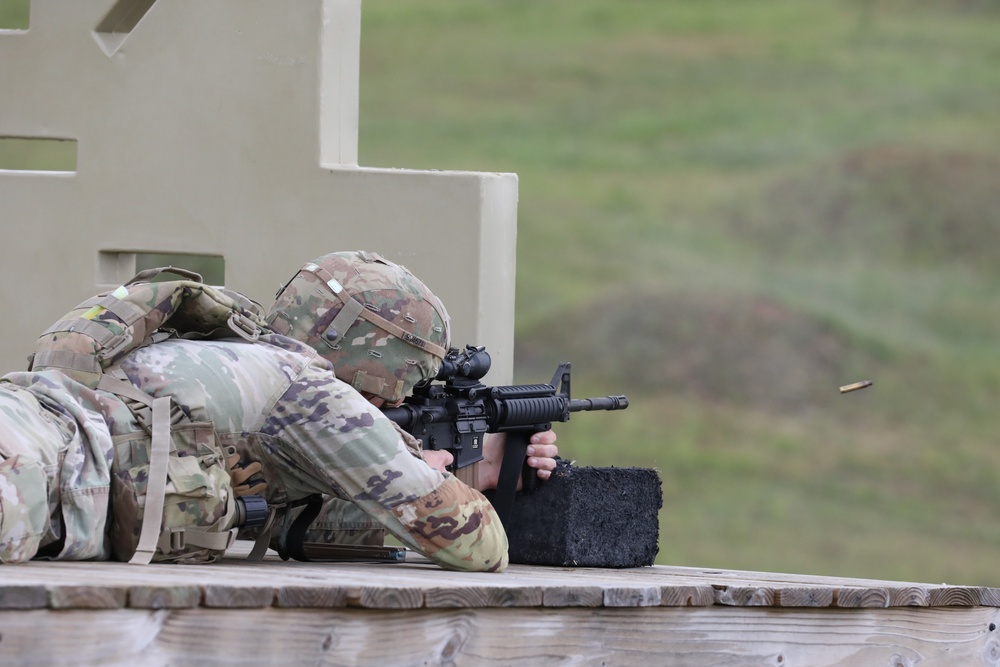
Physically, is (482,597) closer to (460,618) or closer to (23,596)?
(460,618)

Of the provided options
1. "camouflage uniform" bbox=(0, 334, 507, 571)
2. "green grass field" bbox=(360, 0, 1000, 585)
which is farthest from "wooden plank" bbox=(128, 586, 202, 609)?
"green grass field" bbox=(360, 0, 1000, 585)

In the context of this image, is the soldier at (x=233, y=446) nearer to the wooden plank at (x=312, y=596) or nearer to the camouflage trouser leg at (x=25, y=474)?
the camouflage trouser leg at (x=25, y=474)

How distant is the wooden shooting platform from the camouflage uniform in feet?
0.50

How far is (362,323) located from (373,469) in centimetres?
66

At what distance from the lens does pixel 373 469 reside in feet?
13.6

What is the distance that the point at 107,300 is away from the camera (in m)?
4.14

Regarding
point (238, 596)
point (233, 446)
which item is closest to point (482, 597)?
point (238, 596)

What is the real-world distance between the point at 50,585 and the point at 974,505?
18.7 meters

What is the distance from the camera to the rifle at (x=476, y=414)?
195 inches

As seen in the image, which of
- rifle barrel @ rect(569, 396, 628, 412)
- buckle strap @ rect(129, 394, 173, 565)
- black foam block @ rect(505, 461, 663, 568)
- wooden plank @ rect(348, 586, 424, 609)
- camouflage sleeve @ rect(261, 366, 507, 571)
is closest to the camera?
wooden plank @ rect(348, 586, 424, 609)

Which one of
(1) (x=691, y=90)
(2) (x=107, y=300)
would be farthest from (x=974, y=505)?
(2) (x=107, y=300)

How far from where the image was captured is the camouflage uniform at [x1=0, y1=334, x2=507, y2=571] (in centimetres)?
386

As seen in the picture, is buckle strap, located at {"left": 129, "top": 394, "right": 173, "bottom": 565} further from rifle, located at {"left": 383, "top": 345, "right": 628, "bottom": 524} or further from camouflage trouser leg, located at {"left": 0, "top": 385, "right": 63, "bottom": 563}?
rifle, located at {"left": 383, "top": 345, "right": 628, "bottom": 524}

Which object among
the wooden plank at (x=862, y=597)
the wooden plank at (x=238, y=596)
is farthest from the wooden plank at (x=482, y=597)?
the wooden plank at (x=862, y=597)
